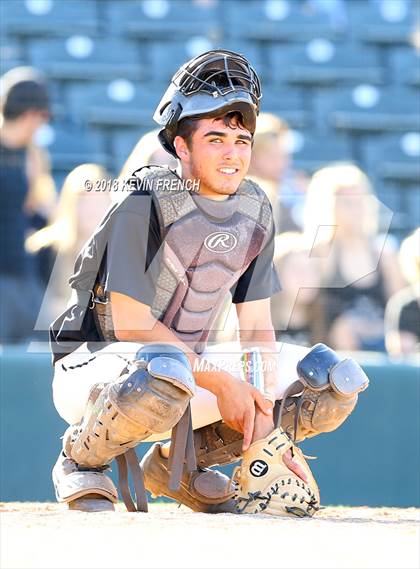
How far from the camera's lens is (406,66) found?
7602 millimetres

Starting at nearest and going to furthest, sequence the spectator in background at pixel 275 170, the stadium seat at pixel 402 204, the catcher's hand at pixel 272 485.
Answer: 1. the catcher's hand at pixel 272 485
2. the spectator in background at pixel 275 170
3. the stadium seat at pixel 402 204

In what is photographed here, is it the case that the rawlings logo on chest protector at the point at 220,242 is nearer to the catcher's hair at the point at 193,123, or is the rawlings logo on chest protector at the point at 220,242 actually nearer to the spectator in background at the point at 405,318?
the catcher's hair at the point at 193,123

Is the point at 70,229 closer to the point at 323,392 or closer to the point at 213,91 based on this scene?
the point at 213,91

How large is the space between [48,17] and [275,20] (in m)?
1.51

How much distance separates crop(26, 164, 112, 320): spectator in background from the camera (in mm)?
4820

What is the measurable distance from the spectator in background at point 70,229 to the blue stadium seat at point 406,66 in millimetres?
3277

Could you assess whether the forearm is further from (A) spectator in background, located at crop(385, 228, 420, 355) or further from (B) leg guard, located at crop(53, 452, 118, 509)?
(A) spectator in background, located at crop(385, 228, 420, 355)

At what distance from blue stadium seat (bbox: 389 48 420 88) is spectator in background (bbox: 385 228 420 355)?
2.72 metres

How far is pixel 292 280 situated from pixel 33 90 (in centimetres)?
154

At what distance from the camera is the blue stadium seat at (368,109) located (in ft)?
23.8

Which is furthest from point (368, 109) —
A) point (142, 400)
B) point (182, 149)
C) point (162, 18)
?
point (142, 400)

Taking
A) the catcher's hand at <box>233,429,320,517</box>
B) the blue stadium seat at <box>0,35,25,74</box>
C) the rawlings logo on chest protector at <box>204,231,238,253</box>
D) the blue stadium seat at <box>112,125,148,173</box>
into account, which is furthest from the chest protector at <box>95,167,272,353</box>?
the blue stadium seat at <box>0,35,25,74</box>

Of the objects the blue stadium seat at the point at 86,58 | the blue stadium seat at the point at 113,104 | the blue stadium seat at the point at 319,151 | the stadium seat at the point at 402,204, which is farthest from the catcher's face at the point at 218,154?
the blue stadium seat at the point at 86,58

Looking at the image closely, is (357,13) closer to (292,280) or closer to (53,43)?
(53,43)
